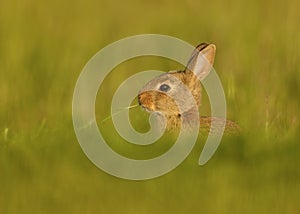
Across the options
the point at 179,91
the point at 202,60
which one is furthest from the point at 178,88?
the point at 202,60

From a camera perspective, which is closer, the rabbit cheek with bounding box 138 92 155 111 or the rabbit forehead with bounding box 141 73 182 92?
the rabbit cheek with bounding box 138 92 155 111

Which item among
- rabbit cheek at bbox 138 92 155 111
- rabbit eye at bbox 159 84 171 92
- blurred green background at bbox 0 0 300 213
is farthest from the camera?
rabbit eye at bbox 159 84 171 92

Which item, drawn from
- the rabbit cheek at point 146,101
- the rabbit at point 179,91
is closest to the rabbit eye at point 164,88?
the rabbit at point 179,91

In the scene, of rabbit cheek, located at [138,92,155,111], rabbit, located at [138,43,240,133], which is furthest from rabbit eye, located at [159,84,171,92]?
rabbit cheek, located at [138,92,155,111]

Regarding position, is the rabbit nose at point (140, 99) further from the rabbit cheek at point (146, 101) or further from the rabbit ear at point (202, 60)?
the rabbit ear at point (202, 60)

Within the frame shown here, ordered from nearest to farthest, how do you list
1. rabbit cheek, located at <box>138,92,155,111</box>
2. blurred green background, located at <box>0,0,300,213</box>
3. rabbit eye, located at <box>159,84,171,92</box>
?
blurred green background, located at <box>0,0,300,213</box>, rabbit cheek, located at <box>138,92,155,111</box>, rabbit eye, located at <box>159,84,171,92</box>

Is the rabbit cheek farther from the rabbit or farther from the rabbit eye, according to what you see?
the rabbit eye

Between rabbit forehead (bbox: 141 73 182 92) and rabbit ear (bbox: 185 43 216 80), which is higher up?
rabbit ear (bbox: 185 43 216 80)
